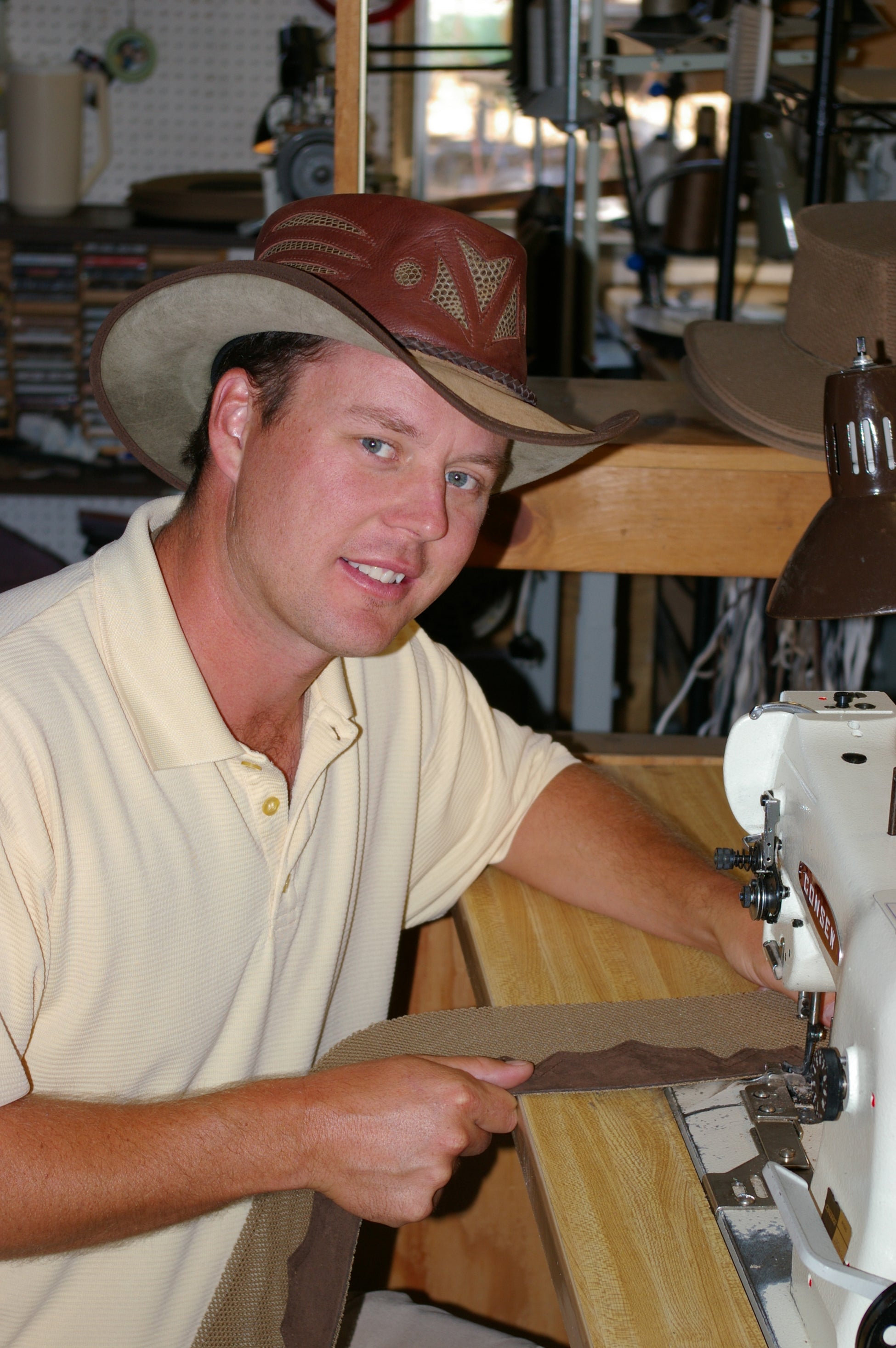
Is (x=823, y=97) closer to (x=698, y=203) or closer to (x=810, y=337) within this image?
(x=810, y=337)

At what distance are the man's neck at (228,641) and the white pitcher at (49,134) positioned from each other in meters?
2.49

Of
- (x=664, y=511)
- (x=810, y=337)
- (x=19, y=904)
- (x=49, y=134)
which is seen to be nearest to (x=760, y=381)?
(x=810, y=337)

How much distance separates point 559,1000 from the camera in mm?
1255

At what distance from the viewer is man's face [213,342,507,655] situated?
1125mm

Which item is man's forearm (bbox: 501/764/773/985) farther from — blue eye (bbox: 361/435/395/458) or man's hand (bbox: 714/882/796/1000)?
blue eye (bbox: 361/435/395/458)

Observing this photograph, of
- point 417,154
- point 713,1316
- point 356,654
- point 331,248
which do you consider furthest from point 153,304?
point 417,154

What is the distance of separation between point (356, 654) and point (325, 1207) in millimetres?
474

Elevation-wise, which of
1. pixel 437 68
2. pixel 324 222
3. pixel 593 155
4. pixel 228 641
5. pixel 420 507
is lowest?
pixel 228 641

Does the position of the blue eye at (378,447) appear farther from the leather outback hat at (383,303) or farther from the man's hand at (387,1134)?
the man's hand at (387,1134)

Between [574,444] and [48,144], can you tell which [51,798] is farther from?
[48,144]

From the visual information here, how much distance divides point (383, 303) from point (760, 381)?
77cm

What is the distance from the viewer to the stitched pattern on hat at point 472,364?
1119 millimetres

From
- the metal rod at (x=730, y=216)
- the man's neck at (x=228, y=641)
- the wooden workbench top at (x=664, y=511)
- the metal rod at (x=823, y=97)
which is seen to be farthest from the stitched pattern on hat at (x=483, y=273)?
the metal rod at (x=730, y=216)

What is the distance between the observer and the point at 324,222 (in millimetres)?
1163
